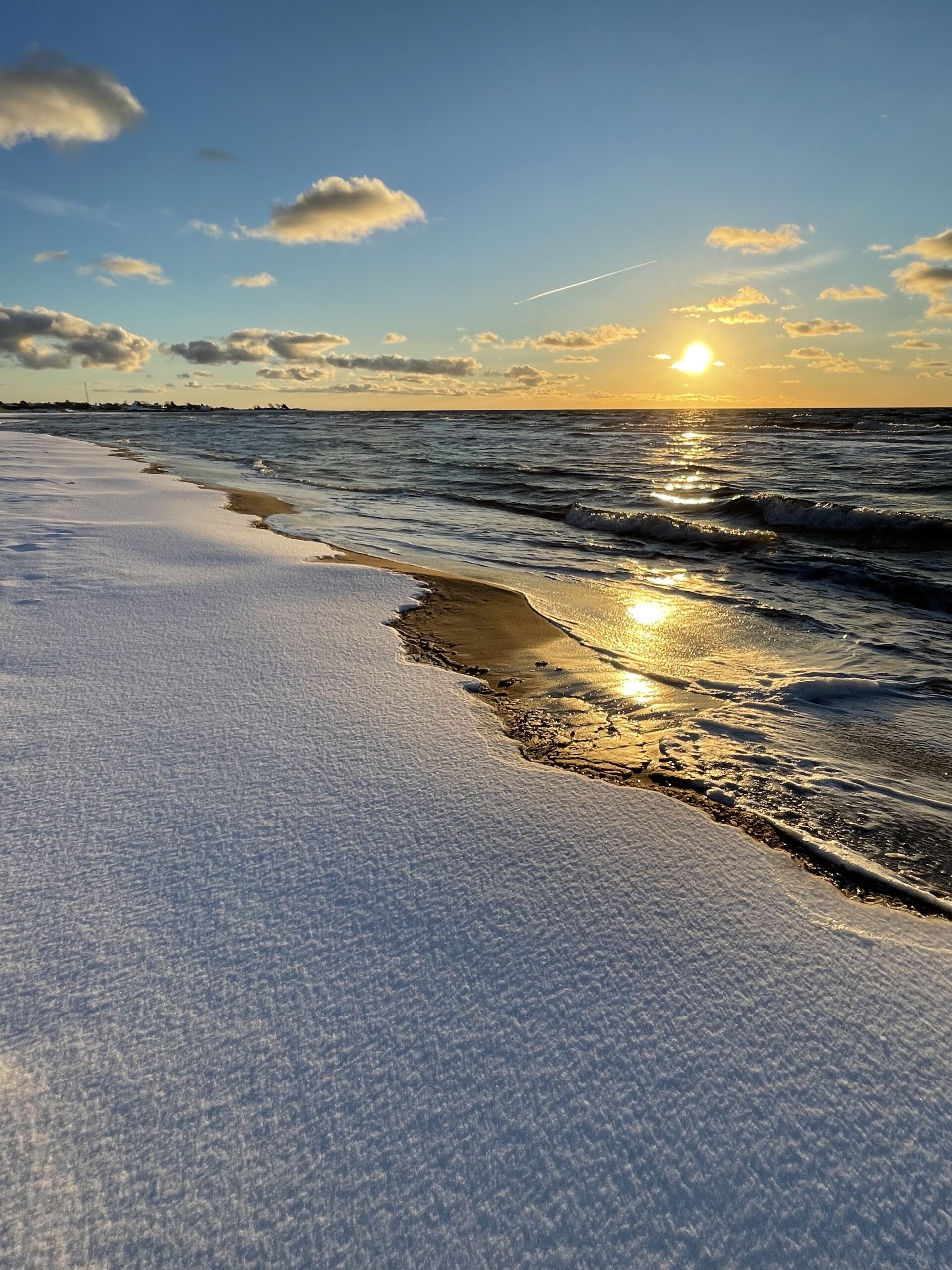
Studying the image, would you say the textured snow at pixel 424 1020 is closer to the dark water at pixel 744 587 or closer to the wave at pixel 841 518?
the dark water at pixel 744 587

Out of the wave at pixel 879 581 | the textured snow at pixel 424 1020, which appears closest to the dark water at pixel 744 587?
the wave at pixel 879 581

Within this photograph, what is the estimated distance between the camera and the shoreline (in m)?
2.10

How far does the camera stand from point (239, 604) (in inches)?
164

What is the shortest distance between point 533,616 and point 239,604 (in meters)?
2.13

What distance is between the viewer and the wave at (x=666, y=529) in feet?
30.5

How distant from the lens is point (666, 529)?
9859 millimetres

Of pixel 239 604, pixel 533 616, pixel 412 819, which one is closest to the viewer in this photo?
pixel 412 819

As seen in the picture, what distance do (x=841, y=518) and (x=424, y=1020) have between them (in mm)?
11228

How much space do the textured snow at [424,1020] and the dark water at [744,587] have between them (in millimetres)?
877

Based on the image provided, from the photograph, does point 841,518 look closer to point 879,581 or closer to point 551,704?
point 879,581

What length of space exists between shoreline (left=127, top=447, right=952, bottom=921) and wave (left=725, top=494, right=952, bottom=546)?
7167mm

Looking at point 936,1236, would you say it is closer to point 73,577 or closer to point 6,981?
point 6,981

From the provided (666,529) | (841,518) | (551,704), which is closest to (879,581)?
(666,529)

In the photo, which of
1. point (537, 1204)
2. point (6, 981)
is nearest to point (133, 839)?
point (6, 981)
